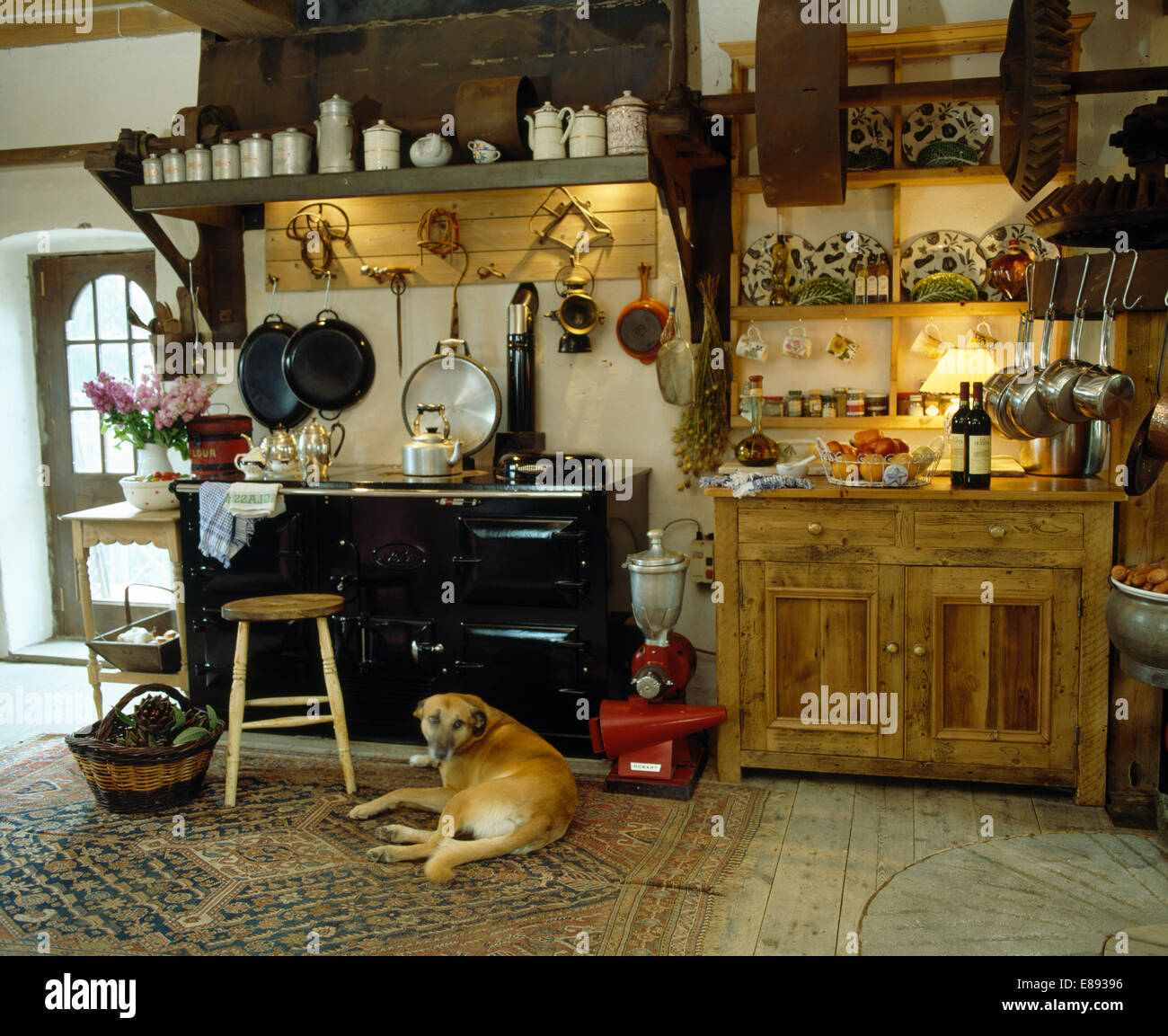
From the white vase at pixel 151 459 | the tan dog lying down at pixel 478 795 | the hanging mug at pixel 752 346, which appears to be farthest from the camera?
the white vase at pixel 151 459

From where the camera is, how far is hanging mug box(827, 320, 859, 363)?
13.0 feet

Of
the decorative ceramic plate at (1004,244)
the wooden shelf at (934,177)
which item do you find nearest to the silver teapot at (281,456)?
the wooden shelf at (934,177)

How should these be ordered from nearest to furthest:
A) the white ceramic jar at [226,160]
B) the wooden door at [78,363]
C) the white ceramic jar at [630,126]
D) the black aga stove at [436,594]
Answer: the white ceramic jar at [630,126]
the black aga stove at [436,594]
the white ceramic jar at [226,160]
the wooden door at [78,363]

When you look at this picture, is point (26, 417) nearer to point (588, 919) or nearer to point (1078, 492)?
point (588, 919)

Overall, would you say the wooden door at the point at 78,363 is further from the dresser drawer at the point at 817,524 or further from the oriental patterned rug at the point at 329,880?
the dresser drawer at the point at 817,524

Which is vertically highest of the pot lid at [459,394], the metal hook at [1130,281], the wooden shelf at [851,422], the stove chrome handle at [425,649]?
the metal hook at [1130,281]

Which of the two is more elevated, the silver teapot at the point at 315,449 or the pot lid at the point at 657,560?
the silver teapot at the point at 315,449

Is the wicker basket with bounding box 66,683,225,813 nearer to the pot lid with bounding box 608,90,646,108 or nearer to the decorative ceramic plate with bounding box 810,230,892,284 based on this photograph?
the pot lid with bounding box 608,90,646,108

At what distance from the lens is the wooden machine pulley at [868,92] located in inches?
119

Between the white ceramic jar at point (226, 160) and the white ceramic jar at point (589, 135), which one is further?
the white ceramic jar at point (226, 160)

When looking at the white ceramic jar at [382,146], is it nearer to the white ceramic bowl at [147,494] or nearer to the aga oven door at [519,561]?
the aga oven door at [519,561]

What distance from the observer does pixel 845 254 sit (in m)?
4.00

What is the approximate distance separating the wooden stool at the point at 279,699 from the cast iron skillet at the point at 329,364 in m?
1.25

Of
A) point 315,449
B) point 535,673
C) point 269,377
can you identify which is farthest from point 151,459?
point 535,673
